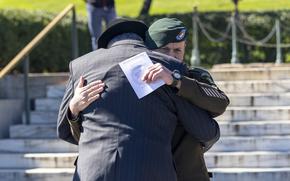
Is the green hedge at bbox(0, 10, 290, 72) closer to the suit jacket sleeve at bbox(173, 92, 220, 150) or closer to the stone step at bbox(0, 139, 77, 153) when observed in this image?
the stone step at bbox(0, 139, 77, 153)

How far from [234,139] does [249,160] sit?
449 mm

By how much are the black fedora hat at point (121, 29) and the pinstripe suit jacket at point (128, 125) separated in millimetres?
122

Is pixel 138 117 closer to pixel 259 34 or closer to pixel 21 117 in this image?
pixel 21 117

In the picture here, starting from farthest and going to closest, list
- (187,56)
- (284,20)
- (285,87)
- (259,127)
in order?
(284,20)
(187,56)
(285,87)
(259,127)

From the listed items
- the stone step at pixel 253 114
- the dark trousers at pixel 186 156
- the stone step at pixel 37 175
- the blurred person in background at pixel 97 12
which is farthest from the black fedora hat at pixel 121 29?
the blurred person in background at pixel 97 12

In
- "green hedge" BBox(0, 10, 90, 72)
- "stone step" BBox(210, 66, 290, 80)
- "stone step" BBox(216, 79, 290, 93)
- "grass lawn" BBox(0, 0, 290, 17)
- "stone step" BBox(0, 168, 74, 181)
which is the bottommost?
"stone step" BBox(0, 168, 74, 181)

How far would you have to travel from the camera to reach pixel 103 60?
349 cm

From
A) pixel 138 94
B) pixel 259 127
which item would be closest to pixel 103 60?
pixel 138 94

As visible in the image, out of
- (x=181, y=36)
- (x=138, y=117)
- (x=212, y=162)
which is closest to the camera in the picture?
(x=138, y=117)

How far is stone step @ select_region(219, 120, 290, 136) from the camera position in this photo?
7965 millimetres

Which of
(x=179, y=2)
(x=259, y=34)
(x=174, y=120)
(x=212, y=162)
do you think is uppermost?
(x=179, y=2)

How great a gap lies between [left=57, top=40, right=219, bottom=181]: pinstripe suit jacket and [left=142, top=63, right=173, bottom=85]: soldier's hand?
0.07 meters

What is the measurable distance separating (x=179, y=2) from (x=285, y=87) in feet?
67.8

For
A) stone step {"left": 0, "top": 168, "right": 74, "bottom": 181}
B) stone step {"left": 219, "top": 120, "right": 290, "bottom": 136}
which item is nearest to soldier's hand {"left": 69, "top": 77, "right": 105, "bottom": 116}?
stone step {"left": 0, "top": 168, "right": 74, "bottom": 181}
